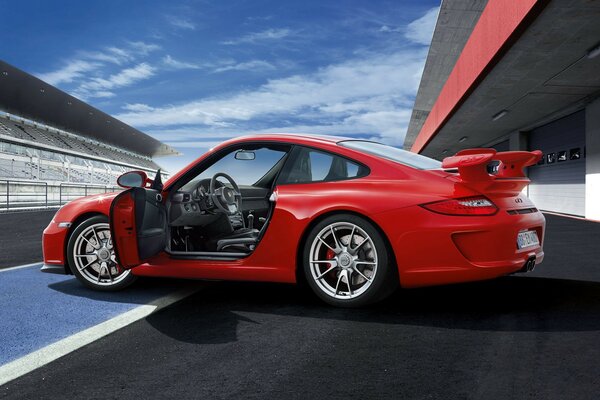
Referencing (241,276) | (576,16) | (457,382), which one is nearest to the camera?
(457,382)

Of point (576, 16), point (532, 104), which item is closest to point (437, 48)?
point (532, 104)

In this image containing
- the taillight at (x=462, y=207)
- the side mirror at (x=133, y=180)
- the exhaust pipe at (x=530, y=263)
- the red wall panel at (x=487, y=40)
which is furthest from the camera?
the red wall panel at (x=487, y=40)

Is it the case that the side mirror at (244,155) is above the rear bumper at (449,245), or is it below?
above

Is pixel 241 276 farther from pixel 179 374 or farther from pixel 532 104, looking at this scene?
pixel 532 104

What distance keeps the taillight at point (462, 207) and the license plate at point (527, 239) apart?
0.32 m

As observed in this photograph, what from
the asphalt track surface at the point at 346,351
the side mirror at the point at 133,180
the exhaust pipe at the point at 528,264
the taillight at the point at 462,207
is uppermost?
the side mirror at the point at 133,180

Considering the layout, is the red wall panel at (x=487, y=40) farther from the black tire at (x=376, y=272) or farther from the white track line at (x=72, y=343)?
the white track line at (x=72, y=343)

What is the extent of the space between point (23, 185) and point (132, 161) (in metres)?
46.2

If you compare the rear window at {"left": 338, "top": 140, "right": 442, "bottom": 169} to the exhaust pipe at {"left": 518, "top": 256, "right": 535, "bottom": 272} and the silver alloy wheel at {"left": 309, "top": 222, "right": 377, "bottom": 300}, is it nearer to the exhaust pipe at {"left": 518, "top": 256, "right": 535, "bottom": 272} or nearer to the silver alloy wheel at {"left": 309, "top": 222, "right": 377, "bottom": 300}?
the silver alloy wheel at {"left": 309, "top": 222, "right": 377, "bottom": 300}

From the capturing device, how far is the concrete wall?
1546cm

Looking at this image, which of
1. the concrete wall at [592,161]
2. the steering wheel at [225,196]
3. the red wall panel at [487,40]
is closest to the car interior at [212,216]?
the steering wheel at [225,196]

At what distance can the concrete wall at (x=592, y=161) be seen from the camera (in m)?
15.5

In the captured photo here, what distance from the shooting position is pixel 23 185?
75.8 ft

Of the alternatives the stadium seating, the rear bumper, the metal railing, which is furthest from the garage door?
the stadium seating
